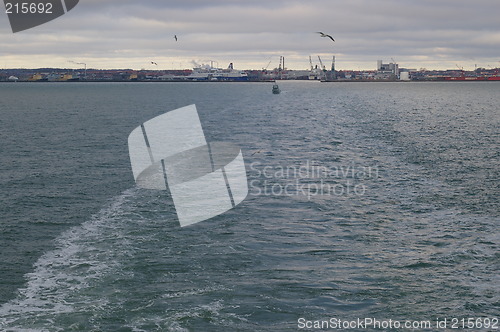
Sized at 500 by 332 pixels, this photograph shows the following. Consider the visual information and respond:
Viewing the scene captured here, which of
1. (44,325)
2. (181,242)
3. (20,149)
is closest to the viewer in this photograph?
(44,325)

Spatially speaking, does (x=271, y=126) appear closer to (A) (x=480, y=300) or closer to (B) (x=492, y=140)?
(B) (x=492, y=140)

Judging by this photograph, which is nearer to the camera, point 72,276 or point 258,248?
point 72,276

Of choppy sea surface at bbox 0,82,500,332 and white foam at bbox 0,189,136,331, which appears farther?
choppy sea surface at bbox 0,82,500,332

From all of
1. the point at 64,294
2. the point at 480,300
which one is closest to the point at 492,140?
the point at 480,300

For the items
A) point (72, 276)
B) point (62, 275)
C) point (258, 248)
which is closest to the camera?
point (72, 276)

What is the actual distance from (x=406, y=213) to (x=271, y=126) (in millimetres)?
48883

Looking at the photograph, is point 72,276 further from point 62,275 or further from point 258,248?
point 258,248

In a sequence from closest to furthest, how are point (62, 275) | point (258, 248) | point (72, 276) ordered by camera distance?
1. point (72, 276)
2. point (62, 275)
3. point (258, 248)

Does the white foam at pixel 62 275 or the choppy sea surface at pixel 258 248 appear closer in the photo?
the white foam at pixel 62 275

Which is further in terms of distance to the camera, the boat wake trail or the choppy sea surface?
the choppy sea surface

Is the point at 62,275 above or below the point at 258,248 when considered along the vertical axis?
above

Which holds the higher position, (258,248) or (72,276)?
(72,276)

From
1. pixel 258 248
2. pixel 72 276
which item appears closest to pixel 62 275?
pixel 72 276

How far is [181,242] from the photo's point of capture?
74.8 feet
